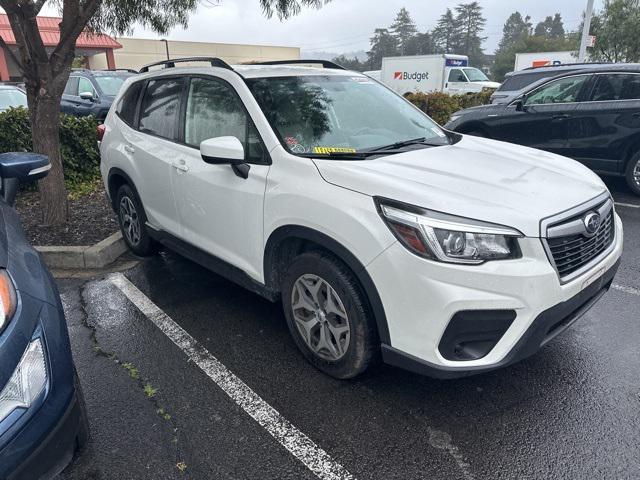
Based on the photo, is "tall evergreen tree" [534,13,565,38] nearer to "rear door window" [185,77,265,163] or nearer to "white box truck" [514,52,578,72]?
"white box truck" [514,52,578,72]

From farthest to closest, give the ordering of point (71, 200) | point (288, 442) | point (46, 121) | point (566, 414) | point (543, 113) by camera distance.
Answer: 1. point (543, 113)
2. point (71, 200)
3. point (46, 121)
4. point (566, 414)
5. point (288, 442)

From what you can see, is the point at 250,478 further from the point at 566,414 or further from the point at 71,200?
the point at 71,200

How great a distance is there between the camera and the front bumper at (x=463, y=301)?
7.43 feet

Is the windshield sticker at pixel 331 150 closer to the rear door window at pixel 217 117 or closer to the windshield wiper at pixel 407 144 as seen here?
the windshield wiper at pixel 407 144

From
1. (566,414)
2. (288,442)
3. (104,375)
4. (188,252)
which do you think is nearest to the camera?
(288,442)

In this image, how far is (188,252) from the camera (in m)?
3.99

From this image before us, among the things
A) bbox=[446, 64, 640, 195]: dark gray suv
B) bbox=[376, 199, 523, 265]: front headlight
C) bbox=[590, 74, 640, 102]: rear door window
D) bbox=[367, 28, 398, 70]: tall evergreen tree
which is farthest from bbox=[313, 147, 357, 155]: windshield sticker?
bbox=[367, 28, 398, 70]: tall evergreen tree

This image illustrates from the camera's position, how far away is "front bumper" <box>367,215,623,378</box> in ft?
7.43

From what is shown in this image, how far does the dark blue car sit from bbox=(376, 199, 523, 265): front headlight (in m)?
1.55

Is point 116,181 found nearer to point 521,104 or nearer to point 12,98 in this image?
point 521,104

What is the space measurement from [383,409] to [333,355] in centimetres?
41

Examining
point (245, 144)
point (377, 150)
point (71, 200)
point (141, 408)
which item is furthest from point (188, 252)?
point (71, 200)

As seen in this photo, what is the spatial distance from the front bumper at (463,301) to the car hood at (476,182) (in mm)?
228

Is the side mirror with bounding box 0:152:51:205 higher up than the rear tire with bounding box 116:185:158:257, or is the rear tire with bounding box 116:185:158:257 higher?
the side mirror with bounding box 0:152:51:205
